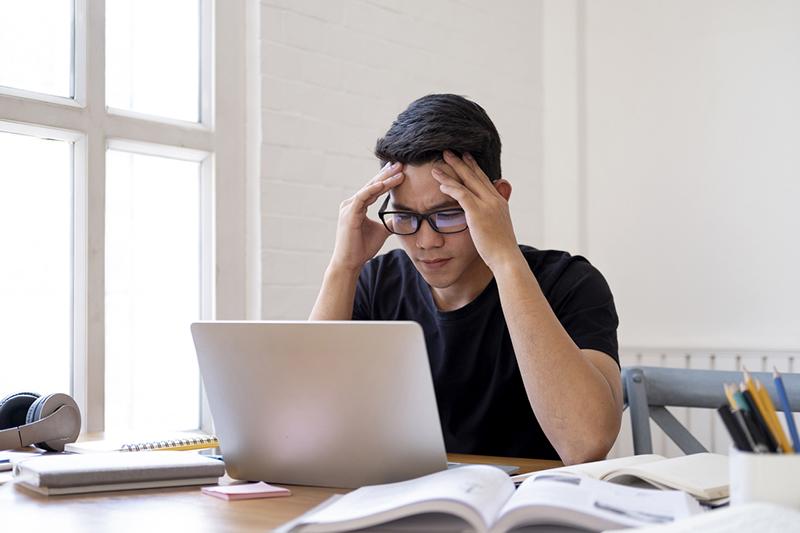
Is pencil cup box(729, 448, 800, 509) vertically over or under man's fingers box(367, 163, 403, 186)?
under

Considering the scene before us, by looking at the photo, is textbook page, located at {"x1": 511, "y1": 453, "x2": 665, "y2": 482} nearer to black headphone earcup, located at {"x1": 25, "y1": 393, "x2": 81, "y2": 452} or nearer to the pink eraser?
the pink eraser

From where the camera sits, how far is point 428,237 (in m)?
1.59

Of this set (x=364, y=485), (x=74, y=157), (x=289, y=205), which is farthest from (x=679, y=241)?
(x=364, y=485)

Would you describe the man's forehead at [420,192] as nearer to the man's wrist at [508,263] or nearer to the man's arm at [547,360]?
the man's arm at [547,360]

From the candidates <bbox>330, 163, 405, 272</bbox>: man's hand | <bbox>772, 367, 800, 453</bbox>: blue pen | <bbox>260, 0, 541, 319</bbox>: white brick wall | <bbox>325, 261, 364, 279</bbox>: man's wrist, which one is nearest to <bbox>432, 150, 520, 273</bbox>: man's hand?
<bbox>330, 163, 405, 272</bbox>: man's hand

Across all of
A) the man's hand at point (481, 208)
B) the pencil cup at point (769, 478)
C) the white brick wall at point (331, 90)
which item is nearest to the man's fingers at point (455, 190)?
the man's hand at point (481, 208)

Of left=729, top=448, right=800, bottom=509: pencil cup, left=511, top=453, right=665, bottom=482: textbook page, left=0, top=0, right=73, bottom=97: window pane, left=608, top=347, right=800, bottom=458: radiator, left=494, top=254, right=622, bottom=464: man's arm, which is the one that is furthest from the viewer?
left=608, top=347, right=800, bottom=458: radiator

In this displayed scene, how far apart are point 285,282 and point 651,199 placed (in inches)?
59.1

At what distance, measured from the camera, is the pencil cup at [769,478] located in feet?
2.63

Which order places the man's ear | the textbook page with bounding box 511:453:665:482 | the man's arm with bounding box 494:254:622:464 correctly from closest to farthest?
the textbook page with bounding box 511:453:665:482, the man's arm with bounding box 494:254:622:464, the man's ear

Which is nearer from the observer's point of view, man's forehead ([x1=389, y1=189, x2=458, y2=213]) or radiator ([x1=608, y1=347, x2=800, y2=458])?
man's forehead ([x1=389, y1=189, x2=458, y2=213])

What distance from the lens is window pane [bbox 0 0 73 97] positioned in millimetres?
2057

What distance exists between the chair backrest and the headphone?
968 millimetres

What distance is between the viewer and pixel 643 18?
3365 millimetres
